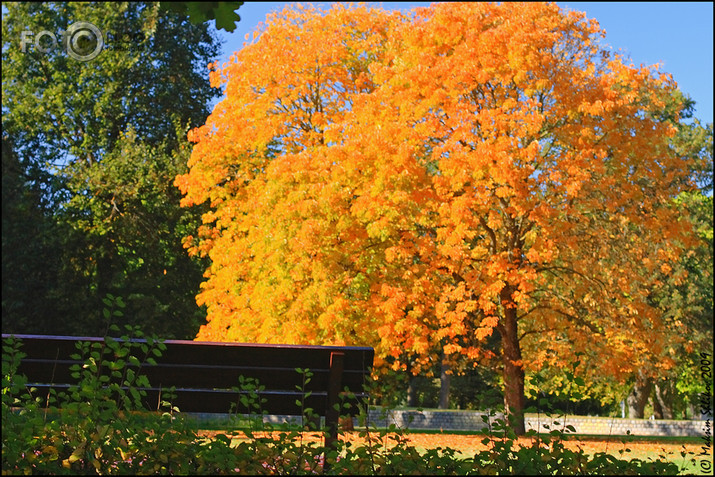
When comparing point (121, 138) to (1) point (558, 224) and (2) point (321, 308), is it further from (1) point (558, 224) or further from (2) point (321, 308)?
(1) point (558, 224)

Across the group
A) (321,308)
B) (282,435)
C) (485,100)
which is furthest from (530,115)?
(282,435)

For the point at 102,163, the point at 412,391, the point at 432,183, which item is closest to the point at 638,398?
the point at 412,391

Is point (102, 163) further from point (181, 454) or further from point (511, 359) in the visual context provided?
point (181, 454)

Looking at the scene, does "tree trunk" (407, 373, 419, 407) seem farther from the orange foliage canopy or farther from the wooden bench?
the wooden bench

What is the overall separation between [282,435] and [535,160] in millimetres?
13195

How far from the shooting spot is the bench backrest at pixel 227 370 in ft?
21.1

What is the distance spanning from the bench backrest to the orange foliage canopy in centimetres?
858

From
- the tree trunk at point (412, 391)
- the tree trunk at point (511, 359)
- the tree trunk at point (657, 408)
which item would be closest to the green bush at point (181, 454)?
the tree trunk at point (511, 359)

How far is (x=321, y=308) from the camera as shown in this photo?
1612 centimetres

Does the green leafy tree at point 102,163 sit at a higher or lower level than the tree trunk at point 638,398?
higher

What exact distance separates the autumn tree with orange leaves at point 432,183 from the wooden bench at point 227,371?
860 centimetres

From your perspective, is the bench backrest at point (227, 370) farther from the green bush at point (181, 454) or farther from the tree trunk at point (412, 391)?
the tree trunk at point (412, 391)

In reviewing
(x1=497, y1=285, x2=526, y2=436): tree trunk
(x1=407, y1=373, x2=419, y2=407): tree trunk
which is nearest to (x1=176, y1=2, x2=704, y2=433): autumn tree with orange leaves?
(x1=497, y1=285, x2=526, y2=436): tree trunk

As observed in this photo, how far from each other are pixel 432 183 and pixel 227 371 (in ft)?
34.5
